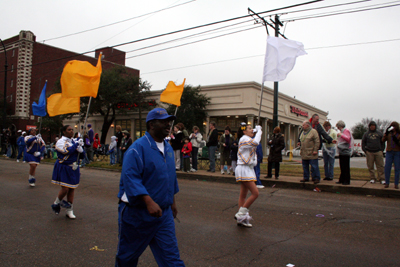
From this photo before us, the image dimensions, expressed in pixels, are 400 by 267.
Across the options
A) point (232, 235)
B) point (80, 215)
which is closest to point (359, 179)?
point (232, 235)

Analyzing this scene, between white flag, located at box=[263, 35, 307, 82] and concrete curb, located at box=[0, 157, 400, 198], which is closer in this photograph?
white flag, located at box=[263, 35, 307, 82]

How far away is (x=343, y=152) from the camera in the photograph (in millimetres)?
9734

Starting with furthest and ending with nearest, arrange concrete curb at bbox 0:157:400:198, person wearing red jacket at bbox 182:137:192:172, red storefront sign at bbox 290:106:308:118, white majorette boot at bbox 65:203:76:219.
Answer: red storefront sign at bbox 290:106:308:118 → person wearing red jacket at bbox 182:137:192:172 → concrete curb at bbox 0:157:400:198 → white majorette boot at bbox 65:203:76:219

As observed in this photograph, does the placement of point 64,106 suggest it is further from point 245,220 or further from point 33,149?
point 245,220

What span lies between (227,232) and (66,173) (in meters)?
3.32

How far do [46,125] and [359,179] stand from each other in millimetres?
35993

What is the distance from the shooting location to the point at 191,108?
3316 cm

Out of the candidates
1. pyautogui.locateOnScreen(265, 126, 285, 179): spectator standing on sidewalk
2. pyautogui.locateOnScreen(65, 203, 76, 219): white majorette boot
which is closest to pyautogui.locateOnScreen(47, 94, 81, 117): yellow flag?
pyautogui.locateOnScreen(65, 203, 76, 219): white majorette boot

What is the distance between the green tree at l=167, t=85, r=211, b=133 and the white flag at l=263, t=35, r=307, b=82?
24456mm

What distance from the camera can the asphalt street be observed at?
4.04 metres

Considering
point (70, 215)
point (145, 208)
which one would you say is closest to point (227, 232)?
point (145, 208)

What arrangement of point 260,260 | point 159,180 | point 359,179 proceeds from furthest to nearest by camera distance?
point 359,179 → point 260,260 → point 159,180

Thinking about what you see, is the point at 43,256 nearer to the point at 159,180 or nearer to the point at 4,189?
the point at 159,180

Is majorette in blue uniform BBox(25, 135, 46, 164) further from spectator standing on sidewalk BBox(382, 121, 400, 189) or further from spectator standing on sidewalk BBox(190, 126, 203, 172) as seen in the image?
A: spectator standing on sidewalk BBox(382, 121, 400, 189)
